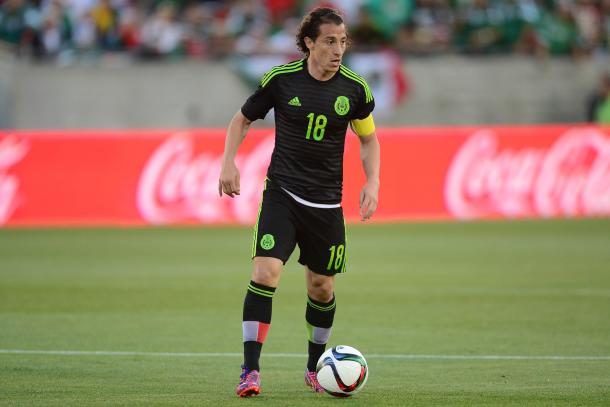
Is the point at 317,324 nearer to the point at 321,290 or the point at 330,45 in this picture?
the point at 321,290

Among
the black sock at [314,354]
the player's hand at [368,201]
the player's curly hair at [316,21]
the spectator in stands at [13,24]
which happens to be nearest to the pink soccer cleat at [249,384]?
the black sock at [314,354]

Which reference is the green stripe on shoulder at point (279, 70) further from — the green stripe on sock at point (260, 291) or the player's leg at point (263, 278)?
the green stripe on sock at point (260, 291)

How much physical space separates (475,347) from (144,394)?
3.35 meters

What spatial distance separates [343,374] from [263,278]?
76 cm

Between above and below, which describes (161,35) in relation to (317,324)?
above

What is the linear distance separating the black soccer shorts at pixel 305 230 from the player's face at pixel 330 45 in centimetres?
86

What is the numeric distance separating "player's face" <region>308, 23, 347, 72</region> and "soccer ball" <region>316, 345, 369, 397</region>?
5.84ft

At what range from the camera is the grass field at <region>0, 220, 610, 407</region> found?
25.9 ft

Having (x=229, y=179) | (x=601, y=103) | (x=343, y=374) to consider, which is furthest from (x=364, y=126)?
(x=601, y=103)

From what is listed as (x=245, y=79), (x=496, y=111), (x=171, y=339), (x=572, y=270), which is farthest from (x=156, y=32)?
(x=171, y=339)

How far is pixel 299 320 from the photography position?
11805mm

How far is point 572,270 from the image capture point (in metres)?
16.2

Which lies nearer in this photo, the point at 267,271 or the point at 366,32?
the point at 267,271

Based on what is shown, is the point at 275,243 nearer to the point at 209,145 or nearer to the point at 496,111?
the point at 209,145
